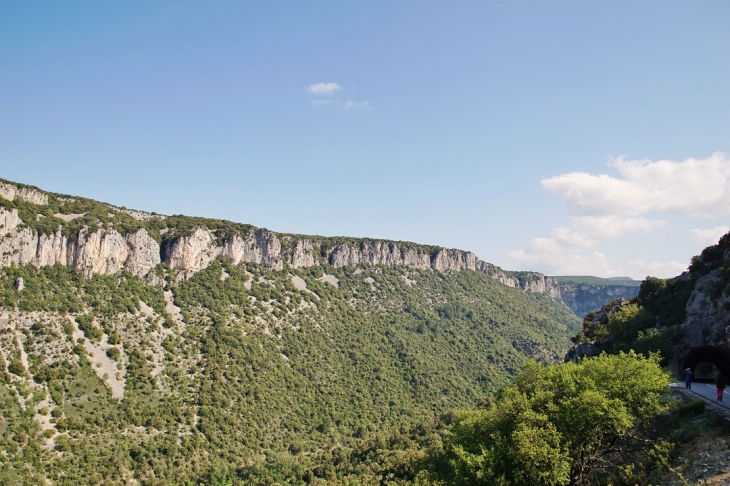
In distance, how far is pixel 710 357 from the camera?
1210 inches

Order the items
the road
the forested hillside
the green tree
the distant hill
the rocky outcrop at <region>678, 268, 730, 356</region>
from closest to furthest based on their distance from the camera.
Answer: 1. the green tree
2. the road
3. the rocky outcrop at <region>678, 268, 730, 356</region>
4. the forested hillside
5. the distant hill

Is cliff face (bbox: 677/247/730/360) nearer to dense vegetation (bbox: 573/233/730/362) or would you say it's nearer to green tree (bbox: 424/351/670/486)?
dense vegetation (bbox: 573/233/730/362)

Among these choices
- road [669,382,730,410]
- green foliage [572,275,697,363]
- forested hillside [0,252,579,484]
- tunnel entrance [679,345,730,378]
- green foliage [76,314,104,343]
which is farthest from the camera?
green foliage [76,314,104,343]

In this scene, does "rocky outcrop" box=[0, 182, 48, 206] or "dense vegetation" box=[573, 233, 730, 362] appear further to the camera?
"rocky outcrop" box=[0, 182, 48, 206]

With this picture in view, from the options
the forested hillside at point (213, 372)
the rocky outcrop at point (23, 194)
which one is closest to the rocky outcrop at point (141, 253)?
the forested hillside at point (213, 372)

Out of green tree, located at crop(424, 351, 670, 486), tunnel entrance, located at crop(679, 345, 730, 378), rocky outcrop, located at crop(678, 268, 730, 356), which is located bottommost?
green tree, located at crop(424, 351, 670, 486)

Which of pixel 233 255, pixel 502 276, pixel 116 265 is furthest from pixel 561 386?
pixel 502 276

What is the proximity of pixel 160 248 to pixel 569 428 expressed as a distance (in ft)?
281

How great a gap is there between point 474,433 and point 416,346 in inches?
3006

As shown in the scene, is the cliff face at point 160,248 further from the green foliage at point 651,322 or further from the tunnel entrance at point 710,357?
the tunnel entrance at point 710,357

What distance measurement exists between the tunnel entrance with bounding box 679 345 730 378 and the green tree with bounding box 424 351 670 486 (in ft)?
36.0

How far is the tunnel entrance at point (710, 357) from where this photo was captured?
28328 mm

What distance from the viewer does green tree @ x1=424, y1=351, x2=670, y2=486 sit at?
19.1m

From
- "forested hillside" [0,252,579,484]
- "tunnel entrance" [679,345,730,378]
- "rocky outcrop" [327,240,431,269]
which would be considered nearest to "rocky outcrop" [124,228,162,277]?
"forested hillside" [0,252,579,484]
